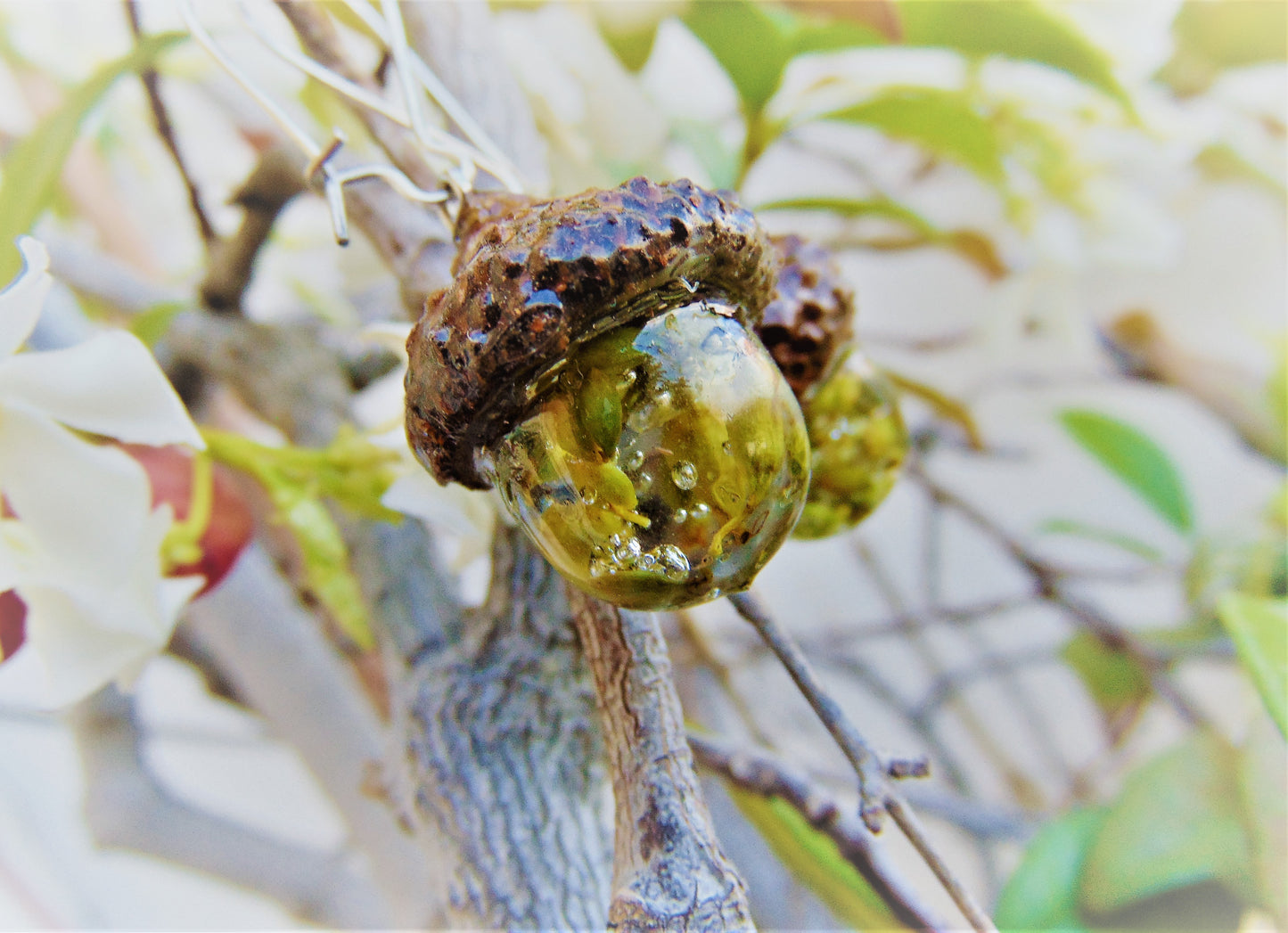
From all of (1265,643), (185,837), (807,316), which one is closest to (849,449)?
(807,316)

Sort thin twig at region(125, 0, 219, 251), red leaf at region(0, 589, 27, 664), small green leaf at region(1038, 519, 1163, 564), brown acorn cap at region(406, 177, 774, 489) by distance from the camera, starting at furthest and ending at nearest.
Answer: small green leaf at region(1038, 519, 1163, 564) → thin twig at region(125, 0, 219, 251) → red leaf at region(0, 589, 27, 664) → brown acorn cap at region(406, 177, 774, 489)

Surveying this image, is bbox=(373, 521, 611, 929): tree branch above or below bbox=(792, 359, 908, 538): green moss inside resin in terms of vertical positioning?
below

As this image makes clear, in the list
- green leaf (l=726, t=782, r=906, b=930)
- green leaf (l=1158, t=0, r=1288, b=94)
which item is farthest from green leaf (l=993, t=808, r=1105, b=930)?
green leaf (l=1158, t=0, r=1288, b=94)

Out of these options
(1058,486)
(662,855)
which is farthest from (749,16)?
(1058,486)

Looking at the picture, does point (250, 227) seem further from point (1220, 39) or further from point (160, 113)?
point (1220, 39)

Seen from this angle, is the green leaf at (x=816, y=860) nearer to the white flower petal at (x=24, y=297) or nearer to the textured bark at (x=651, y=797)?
the textured bark at (x=651, y=797)

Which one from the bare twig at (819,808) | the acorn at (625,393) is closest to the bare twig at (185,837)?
the bare twig at (819,808)

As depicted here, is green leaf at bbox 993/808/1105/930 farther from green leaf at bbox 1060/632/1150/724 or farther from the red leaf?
the red leaf
